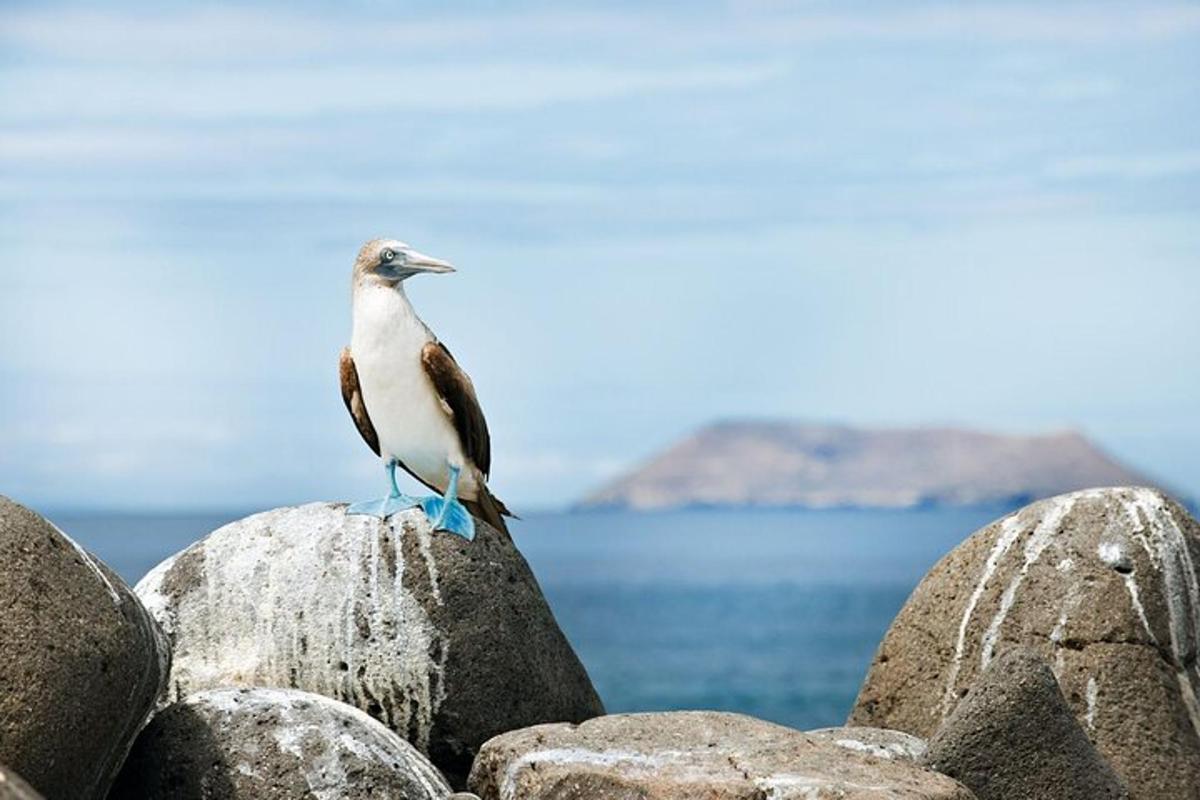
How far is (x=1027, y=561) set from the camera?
12.6 metres

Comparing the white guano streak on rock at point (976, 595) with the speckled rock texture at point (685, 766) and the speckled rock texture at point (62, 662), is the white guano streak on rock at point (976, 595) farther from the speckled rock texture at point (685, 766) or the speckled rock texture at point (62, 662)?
the speckled rock texture at point (62, 662)

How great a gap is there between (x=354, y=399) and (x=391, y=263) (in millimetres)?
1000

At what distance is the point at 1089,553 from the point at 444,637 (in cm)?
382

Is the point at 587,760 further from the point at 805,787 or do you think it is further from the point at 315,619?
the point at 315,619

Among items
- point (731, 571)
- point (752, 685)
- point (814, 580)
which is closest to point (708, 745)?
point (752, 685)

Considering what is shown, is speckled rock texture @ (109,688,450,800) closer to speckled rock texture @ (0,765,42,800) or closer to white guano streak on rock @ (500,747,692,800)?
white guano streak on rock @ (500,747,692,800)

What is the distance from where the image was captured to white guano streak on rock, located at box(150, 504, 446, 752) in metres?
11.7

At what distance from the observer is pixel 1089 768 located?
1111 cm

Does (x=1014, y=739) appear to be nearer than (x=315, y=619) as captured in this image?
Yes

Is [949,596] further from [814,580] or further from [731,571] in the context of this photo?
[731,571]

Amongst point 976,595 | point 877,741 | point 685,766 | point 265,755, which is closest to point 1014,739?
point 877,741

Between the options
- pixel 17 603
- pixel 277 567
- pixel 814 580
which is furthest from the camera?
pixel 814 580

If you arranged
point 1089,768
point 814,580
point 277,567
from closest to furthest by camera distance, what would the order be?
point 1089,768 → point 277,567 → point 814,580

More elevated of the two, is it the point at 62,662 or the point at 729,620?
the point at 62,662
